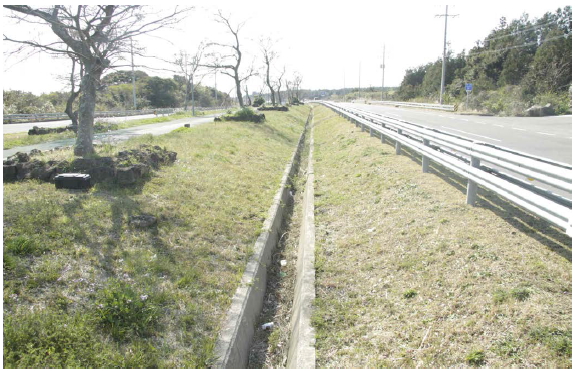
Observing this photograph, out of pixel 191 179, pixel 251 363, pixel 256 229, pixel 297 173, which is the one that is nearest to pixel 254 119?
pixel 297 173

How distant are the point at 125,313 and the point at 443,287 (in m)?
2.98

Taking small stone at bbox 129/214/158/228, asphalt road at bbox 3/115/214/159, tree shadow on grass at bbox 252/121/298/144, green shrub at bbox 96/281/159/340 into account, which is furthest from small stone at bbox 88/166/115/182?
tree shadow on grass at bbox 252/121/298/144

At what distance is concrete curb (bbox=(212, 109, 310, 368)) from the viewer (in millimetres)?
3541

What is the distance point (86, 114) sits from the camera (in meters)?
7.88

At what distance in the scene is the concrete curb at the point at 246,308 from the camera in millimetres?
3541

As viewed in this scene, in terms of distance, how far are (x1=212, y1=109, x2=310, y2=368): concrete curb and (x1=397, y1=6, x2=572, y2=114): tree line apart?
2403 centimetres

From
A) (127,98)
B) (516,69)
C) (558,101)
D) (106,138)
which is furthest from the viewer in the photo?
(127,98)

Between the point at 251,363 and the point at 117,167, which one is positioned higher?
the point at 117,167

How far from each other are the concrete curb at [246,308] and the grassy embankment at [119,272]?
4.1 inches

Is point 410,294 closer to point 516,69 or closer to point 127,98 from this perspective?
point 516,69

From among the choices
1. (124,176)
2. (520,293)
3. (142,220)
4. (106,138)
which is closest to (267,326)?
(142,220)

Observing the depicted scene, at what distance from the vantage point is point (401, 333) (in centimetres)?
333

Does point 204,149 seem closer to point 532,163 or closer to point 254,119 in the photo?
point 532,163

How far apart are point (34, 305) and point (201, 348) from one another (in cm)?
148
